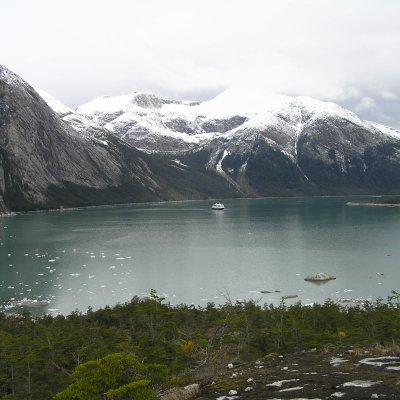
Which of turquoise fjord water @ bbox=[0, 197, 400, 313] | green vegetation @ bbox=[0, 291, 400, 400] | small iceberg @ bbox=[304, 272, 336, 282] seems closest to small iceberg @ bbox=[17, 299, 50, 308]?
turquoise fjord water @ bbox=[0, 197, 400, 313]

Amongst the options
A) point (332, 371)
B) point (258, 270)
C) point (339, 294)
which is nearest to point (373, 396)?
point (332, 371)

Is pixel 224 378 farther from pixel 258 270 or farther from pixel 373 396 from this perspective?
pixel 258 270

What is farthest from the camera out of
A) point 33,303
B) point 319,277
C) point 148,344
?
point 319,277

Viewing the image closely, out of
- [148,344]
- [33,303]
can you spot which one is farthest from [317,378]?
[33,303]

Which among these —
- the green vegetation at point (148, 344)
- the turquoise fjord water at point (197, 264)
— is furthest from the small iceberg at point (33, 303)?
the green vegetation at point (148, 344)

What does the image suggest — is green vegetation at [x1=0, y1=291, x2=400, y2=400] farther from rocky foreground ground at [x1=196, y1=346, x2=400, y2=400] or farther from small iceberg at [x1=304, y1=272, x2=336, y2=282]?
small iceberg at [x1=304, y1=272, x2=336, y2=282]

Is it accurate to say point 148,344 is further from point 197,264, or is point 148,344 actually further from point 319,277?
point 197,264
